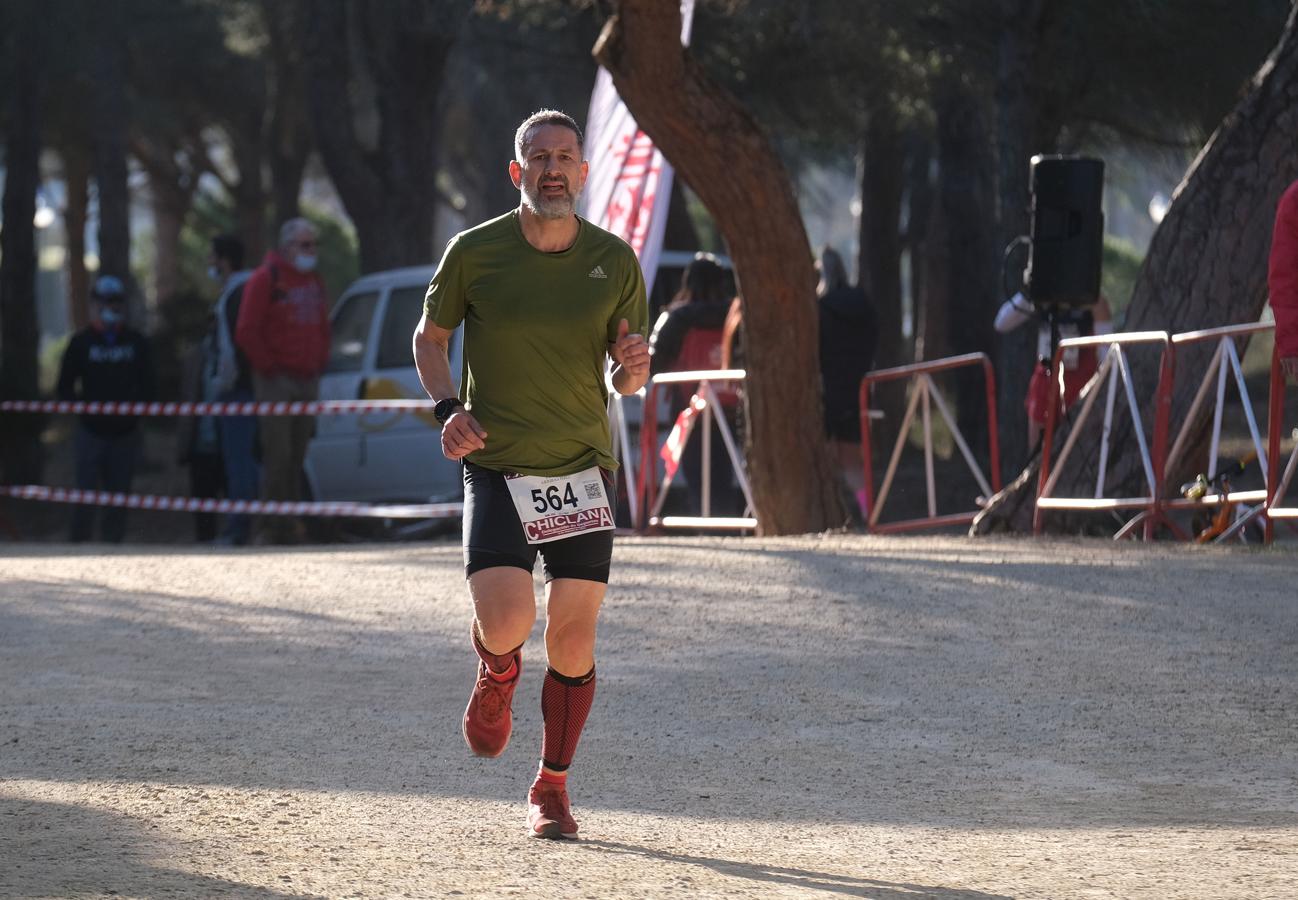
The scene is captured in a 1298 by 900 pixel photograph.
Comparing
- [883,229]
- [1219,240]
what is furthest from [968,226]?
[1219,240]

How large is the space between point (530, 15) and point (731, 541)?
1075cm

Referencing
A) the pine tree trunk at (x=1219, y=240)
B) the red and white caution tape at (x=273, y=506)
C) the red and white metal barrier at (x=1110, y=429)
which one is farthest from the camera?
the red and white caution tape at (x=273, y=506)

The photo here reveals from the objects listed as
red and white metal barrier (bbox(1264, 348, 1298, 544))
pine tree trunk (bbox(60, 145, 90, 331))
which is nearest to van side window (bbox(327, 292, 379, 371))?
red and white metal barrier (bbox(1264, 348, 1298, 544))

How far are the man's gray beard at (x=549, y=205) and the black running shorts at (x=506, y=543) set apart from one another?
65cm

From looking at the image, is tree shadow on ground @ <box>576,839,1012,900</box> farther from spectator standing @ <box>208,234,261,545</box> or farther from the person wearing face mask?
the person wearing face mask

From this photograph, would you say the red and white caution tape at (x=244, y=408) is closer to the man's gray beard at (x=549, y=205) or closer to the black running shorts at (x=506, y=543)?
the black running shorts at (x=506, y=543)

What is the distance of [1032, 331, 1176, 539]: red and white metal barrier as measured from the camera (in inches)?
433

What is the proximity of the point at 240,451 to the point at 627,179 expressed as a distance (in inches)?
131

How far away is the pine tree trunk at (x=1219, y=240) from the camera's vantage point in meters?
11.5

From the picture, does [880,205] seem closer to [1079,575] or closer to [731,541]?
[731,541]

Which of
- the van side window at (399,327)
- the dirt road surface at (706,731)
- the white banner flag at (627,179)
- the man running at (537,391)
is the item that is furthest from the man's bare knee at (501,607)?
the van side window at (399,327)

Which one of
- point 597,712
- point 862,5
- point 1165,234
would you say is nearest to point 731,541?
point 1165,234

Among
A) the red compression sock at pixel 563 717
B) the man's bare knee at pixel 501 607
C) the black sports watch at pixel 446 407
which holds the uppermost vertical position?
the black sports watch at pixel 446 407

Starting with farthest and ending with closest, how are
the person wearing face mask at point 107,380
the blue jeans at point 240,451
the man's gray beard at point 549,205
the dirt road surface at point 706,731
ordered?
the person wearing face mask at point 107,380
the blue jeans at point 240,451
the man's gray beard at point 549,205
the dirt road surface at point 706,731
